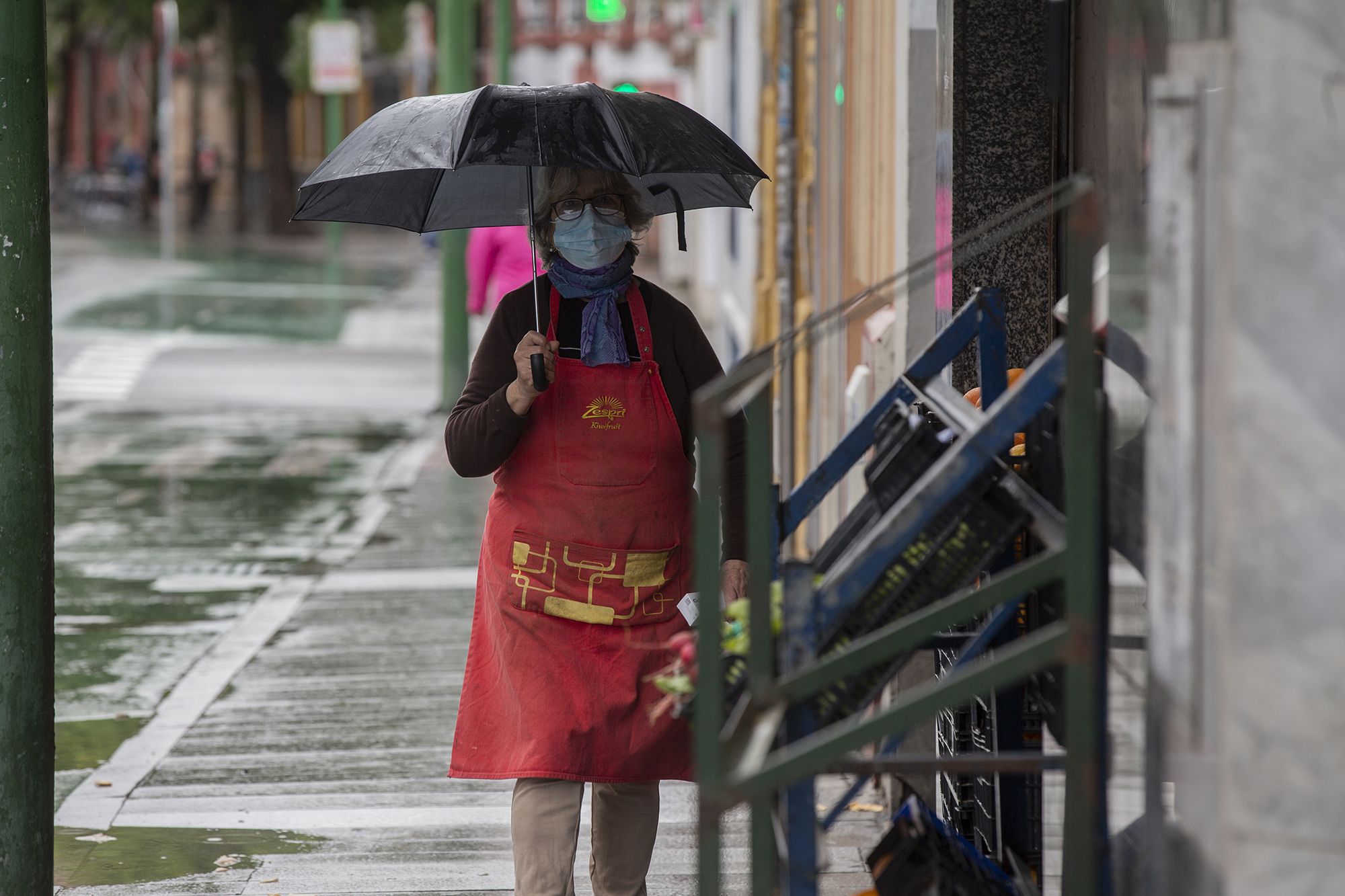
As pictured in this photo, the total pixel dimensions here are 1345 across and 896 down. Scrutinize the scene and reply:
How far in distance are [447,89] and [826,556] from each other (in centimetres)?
1182

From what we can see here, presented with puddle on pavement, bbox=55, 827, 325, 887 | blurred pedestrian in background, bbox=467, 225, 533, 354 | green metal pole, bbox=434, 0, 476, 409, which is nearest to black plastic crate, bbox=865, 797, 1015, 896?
puddle on pavement, bbox=55, 827, 325, 887

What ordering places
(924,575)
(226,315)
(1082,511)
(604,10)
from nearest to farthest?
(1082,511) < (924,575) < (604,10) < (226,315)

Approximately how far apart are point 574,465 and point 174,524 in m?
7.39

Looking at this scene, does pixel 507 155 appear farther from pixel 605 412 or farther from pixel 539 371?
pixel 605 412

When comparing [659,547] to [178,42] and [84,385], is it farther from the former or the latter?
[178,42]

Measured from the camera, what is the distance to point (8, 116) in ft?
12.5

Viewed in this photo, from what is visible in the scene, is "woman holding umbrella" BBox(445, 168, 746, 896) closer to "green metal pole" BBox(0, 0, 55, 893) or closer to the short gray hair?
the short gray hair

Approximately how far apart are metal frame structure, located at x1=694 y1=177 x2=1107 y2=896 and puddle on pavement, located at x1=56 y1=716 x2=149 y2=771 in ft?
12.4

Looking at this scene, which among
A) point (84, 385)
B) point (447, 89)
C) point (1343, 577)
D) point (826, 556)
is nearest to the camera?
point (1343, 577)

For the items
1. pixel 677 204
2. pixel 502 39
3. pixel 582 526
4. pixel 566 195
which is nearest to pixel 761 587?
pixel 582 526

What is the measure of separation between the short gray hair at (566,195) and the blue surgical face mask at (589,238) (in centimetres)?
5

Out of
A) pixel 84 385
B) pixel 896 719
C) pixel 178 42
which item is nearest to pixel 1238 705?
pixel 896 719

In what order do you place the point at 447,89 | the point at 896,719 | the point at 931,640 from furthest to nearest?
the point at 447,89 < the point at 931,640 < the point at 896,719

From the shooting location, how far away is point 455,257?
49.2 ft
